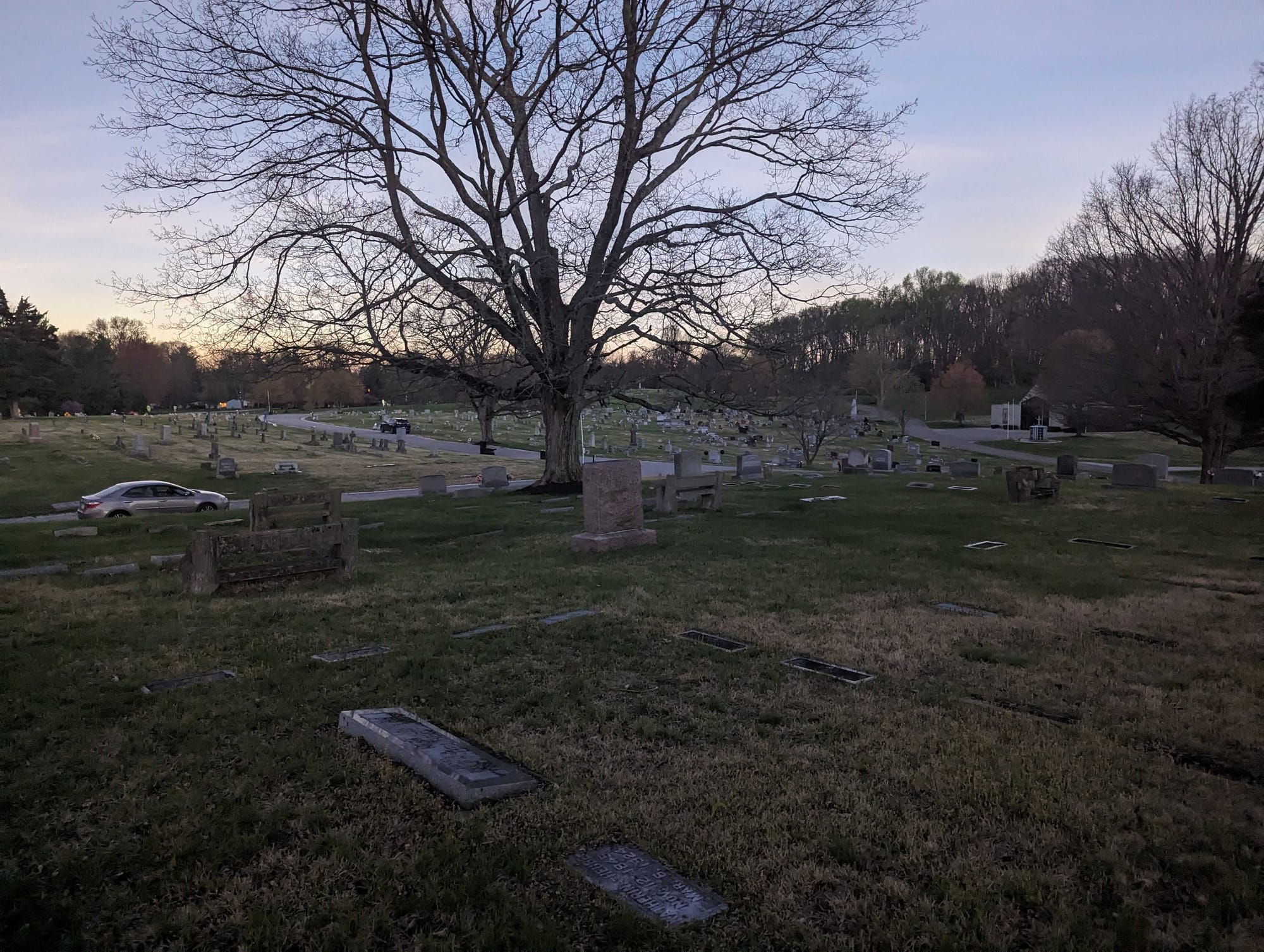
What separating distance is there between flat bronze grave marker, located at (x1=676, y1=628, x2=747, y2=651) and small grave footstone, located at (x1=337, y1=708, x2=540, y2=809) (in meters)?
2.87

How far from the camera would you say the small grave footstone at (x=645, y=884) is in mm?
3250

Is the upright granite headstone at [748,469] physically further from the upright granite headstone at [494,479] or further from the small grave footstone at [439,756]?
the small grave footstone at [439,756]

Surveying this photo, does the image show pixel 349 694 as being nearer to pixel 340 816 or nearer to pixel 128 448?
pixel 340 816

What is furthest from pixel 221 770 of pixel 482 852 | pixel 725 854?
pixel 725 854

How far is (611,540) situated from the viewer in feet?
41.4

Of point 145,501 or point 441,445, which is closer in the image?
point 145,501

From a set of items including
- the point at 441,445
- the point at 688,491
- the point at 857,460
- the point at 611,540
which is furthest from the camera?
the point at 441,445

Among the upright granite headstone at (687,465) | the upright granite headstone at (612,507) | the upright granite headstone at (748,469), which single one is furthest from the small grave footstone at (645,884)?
the upright granite headstone at (748,469)

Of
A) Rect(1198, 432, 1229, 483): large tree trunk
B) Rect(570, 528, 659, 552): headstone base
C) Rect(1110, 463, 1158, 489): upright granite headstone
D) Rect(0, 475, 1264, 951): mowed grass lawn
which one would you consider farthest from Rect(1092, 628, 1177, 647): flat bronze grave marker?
Rect(1198, 432, 1229, 483): large tree trunk

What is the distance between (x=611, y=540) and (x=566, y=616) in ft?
13.9

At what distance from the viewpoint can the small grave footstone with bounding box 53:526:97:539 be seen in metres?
15.6

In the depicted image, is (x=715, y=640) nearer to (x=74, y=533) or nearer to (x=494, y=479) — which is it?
(x=74, y=533)

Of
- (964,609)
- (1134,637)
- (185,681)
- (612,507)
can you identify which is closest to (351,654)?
(185,681)

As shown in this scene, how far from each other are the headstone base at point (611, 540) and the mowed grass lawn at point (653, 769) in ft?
8.81
